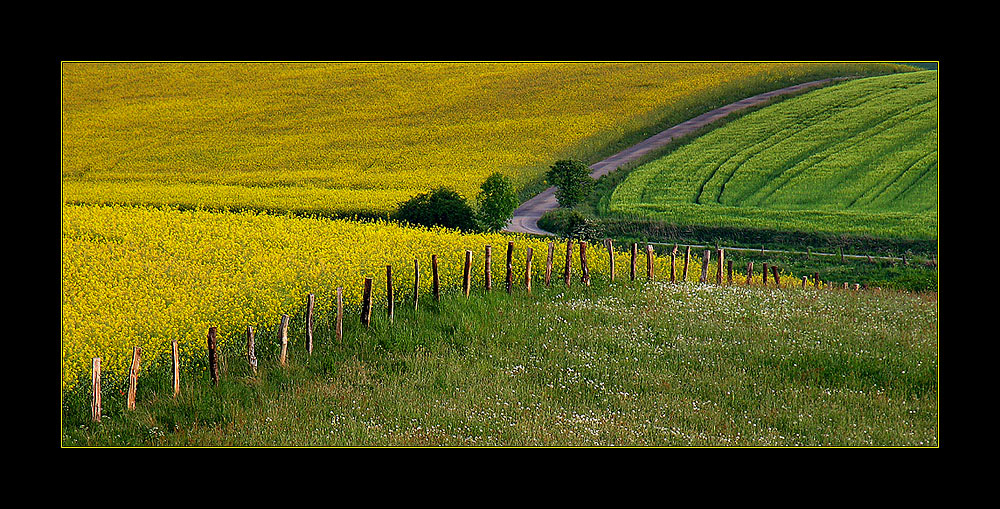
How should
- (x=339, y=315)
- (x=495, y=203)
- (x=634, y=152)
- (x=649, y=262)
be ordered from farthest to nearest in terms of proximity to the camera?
(x=634, y=152)
(x=649, y=262)
(x=495, y=203)
(x=339, y=315)

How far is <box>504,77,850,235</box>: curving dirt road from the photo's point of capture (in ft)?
54.5

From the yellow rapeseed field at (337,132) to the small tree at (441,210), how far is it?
0.20 m

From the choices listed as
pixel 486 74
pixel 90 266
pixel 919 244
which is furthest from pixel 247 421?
pixel 919 244

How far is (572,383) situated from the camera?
40.9 ft

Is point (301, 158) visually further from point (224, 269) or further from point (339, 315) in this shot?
point (339, 315)

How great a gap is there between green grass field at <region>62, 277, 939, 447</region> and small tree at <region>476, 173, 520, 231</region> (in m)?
1.91

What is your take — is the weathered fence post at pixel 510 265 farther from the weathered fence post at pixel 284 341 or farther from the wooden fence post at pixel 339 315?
the weathered fence post at pixel 284 341

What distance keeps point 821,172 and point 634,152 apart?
437 centimetres

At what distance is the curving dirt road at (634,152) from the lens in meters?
16.6

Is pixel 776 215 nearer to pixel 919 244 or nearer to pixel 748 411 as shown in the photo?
pixel 919 244

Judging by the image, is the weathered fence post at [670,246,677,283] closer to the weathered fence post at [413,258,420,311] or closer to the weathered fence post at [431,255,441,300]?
the weathered fence post at [431,255,441,300]

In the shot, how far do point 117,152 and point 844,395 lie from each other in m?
14.7

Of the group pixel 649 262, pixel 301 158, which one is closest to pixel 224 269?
pixel 301 158

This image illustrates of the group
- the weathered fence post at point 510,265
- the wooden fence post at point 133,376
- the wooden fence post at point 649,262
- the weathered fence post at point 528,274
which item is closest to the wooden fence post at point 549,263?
the weathered fence post at point 528,274
